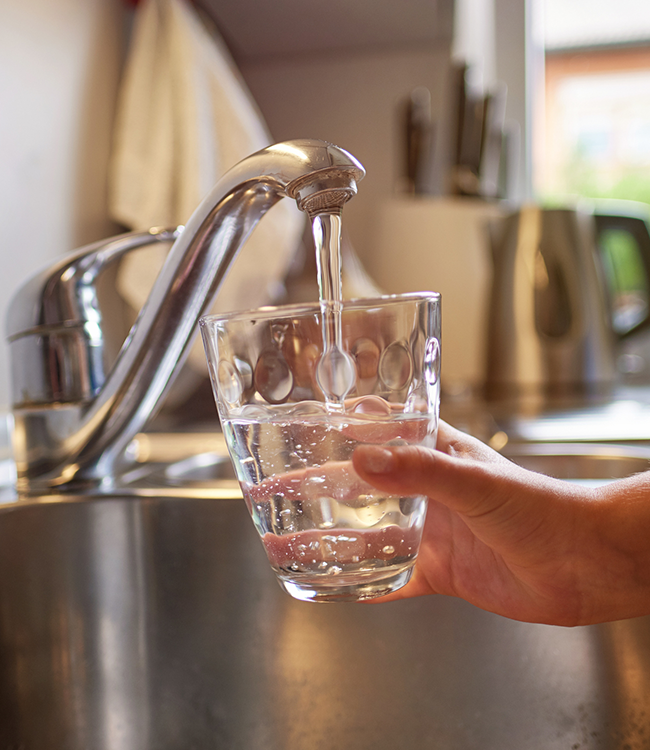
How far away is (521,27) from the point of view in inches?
63.2

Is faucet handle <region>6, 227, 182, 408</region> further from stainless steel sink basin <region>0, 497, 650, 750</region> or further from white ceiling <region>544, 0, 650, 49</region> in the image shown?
white ceiling <region>544, 0, 650, 49</region>

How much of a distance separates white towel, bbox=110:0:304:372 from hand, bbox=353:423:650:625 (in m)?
0.47

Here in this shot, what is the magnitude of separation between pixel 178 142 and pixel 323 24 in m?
0.40

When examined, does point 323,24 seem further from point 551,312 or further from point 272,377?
point 272,377

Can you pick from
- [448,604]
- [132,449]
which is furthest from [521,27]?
[448,604]

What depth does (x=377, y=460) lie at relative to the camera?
0.24 metres

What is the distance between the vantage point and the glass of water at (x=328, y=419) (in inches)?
10.9

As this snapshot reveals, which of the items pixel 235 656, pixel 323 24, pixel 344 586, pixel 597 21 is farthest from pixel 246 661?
pixel 597 21

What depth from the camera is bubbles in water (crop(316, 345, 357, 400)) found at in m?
0.29

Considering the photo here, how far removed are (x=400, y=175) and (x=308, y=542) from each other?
3.46ft

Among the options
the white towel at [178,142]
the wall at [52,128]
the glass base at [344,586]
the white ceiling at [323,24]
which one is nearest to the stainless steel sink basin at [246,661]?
the glass base at [344,586]

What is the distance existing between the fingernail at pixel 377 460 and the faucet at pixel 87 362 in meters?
0.19

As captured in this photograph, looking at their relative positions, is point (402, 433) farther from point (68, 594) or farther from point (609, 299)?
point (609, 299)

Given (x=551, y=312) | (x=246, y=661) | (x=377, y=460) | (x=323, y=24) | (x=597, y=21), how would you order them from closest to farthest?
(x=377, y=460) → (x=246, y=661) → (x=323, y=24) → (x=551, y=312) → (x=597, y=21)
